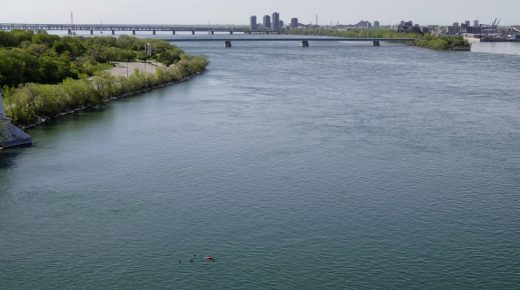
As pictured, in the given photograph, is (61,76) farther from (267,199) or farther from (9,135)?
(267,199)

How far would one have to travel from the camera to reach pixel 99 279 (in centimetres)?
1351

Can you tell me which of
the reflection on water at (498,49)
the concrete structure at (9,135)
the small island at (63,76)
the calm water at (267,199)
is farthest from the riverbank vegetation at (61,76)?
the reflection on water at (498,49)

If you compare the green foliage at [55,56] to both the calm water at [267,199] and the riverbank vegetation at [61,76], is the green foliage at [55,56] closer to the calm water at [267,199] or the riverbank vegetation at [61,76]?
the riverbank vegetation at [61,76]

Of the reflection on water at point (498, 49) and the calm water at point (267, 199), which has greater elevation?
the reflection on water at point (498, 49)

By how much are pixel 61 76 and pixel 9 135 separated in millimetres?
16216

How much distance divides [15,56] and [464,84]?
36648 mm

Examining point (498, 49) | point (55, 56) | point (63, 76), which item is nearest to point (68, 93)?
point (63, 76)

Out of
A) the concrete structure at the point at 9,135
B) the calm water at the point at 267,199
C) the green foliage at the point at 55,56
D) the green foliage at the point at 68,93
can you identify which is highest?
the green foliage at the point at 55,56

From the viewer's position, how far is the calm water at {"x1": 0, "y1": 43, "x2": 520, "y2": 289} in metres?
14.0

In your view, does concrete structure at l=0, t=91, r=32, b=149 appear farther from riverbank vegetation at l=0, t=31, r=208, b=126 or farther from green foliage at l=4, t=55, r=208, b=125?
riverbank vegetation at l=0, t=31, r=208, b=126

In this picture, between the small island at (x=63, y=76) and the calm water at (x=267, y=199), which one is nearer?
the calm water at (x=267, y=199)

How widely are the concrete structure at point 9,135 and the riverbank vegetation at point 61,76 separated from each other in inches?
103

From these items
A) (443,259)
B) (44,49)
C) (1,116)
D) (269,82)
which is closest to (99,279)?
(443,259)

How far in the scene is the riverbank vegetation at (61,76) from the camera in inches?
1196
